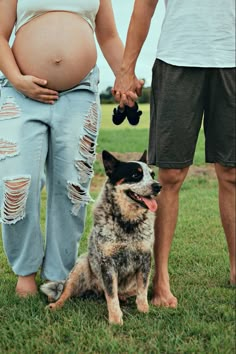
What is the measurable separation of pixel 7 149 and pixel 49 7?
3.17 feet

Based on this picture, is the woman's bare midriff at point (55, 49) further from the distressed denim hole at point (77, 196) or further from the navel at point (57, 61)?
the distressed denim hole at point (77, 196)

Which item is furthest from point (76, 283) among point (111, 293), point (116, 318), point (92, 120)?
point (92, 120)

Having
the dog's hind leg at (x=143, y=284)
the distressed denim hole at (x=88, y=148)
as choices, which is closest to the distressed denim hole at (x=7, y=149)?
the distressed denim hole at (x=88, y=148)

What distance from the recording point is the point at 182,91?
4.07 m

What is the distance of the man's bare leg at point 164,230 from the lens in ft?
14.3

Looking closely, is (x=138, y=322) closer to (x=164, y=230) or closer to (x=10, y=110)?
(x=164, y=230)

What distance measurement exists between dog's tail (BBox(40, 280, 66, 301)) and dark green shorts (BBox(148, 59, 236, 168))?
105 centimetres

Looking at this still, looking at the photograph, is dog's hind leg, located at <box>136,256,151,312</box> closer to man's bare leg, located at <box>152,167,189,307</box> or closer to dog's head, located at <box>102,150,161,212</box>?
man's bare leg, located at <box>152,167,189,307</box>

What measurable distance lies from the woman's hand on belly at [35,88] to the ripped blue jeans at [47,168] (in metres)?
0.07

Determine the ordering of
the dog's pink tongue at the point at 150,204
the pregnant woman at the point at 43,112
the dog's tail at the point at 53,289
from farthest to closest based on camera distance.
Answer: the dog's tail at the point at 53,289, the pregnant woman at the point at 43,112, the dog's pink tongue at the point at 150,204

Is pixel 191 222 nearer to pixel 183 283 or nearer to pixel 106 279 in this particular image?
pixel 183 283

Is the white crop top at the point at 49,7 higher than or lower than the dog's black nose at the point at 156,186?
higher

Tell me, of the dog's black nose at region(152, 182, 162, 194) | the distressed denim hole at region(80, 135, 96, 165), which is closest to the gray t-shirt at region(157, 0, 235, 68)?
the dog's black nose at region(152, 182, 162, 194)

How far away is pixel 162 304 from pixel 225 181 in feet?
3.02
